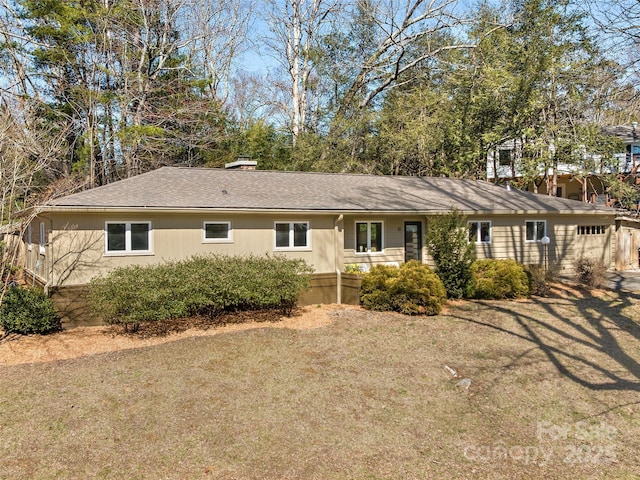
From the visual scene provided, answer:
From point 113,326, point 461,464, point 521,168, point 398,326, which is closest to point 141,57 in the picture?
point 113,326

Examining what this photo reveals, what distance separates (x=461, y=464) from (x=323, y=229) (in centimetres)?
885

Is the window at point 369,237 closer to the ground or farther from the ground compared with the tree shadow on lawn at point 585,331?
farther from the ground

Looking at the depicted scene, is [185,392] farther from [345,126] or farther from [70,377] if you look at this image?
[345,126]

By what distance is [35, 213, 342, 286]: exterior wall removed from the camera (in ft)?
34.8

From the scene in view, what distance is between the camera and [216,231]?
40.5 feet

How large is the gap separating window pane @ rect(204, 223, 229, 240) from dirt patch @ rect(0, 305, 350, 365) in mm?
2240

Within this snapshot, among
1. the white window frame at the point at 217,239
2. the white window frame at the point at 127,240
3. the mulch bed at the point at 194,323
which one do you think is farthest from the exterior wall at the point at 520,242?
the white window frame at the point at 127,240

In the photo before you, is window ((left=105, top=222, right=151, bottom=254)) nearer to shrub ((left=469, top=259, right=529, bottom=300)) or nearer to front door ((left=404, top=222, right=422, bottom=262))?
front door ((left=404, top=222, right=422, bottom=262))

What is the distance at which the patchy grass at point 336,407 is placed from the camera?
17.4 feet

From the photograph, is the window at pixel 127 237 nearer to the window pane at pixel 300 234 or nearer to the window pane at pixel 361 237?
the window pane at pixel 300 234

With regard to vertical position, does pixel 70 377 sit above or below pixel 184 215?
below

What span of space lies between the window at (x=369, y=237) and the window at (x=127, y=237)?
6.09 metres

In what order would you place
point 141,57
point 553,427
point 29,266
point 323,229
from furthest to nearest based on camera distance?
point 141,57, point 29,266, point 323,229, point 553,427

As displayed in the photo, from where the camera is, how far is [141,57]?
69.2 feet
